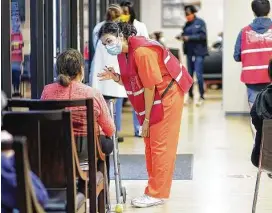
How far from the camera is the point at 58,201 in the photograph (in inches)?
141

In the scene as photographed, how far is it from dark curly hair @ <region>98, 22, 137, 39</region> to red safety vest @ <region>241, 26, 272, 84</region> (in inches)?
117

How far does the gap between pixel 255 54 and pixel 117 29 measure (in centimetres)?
325

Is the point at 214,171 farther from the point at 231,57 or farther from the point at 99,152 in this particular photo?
the point at 231,57

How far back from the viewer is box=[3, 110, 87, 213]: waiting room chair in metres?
3.38

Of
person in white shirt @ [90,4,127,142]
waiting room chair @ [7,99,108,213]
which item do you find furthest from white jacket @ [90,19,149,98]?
waiting room chair @ [7,99,108,213]

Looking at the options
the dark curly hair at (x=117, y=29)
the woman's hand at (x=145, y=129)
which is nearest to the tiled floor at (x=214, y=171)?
the woman's hand at (x=145, y=129)

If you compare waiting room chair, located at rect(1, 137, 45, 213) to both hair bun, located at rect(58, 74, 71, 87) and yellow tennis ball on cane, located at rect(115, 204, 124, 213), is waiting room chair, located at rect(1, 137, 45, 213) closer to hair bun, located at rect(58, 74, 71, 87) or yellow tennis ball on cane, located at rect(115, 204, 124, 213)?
hair bun, located at rect(58, 74, 71, 87)

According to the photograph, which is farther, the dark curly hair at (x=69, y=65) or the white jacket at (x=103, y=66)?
the white jacket at (x=103, y=66)

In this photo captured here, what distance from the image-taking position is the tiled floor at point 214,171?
5414 millimetres

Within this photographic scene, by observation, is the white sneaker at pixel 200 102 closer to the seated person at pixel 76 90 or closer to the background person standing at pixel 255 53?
the background person standing at pixel 255 53

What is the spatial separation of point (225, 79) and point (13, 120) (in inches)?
308

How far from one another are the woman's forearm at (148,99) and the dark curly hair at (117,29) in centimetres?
39

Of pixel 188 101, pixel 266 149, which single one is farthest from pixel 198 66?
pixel 266 149

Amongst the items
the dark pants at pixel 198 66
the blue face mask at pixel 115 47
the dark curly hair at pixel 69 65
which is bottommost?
the dark pants at pixel 198 66
